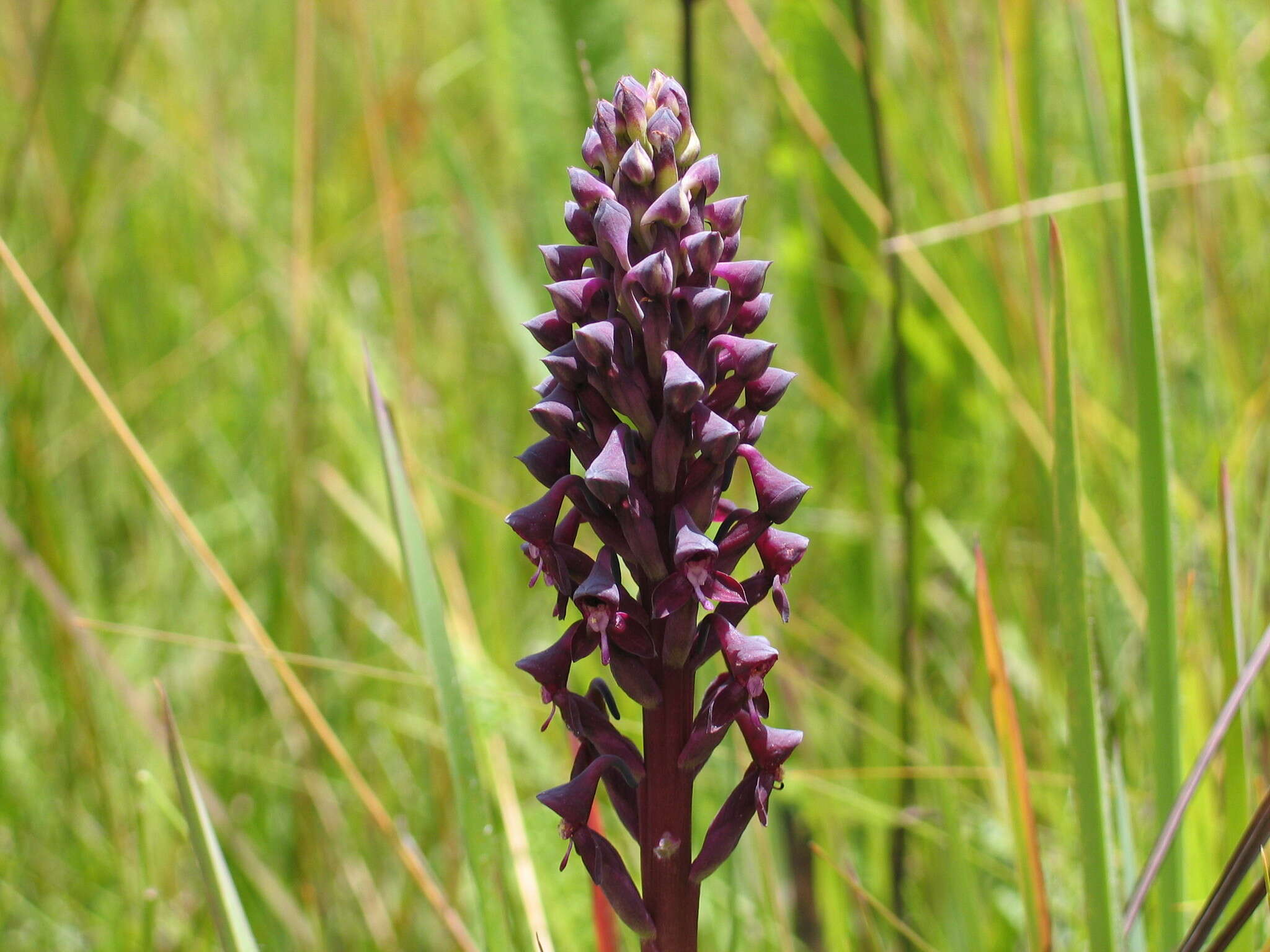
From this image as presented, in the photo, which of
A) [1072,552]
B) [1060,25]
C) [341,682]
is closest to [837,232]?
[1060,25]

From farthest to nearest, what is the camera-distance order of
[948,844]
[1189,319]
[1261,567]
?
[1189,319], [948,844], [1261,567]

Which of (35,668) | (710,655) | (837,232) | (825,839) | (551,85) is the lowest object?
(825,839)

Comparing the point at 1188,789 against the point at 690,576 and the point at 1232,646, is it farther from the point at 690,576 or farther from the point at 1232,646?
the point at 690,576

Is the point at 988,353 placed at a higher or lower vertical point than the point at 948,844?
higher

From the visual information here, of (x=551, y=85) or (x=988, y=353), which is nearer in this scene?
(x=988, y=353)

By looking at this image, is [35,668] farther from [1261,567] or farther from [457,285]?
[1261,567]

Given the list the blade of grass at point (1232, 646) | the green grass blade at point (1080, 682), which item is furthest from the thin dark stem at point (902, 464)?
the green grass blade at point (1080, 682)

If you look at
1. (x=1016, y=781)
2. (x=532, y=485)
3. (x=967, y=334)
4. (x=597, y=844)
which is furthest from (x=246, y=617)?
(x=532, y=485)
